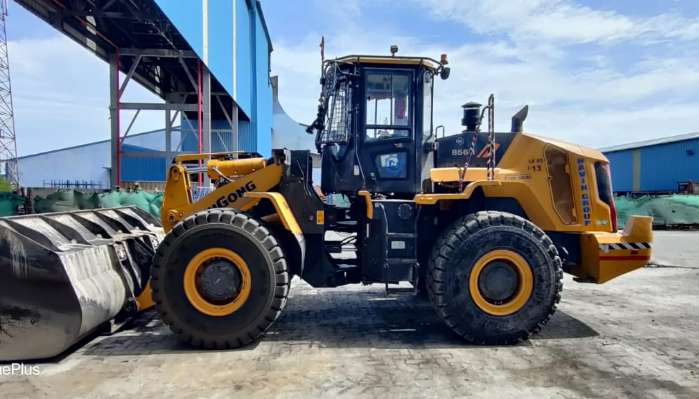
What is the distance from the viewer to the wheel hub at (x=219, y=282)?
16.6 feet

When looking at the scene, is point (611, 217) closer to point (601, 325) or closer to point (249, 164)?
point (601, 325)

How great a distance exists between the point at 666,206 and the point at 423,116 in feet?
65.3

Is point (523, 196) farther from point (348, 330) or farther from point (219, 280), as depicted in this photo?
point (219, 280)

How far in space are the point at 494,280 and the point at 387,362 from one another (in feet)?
4.98

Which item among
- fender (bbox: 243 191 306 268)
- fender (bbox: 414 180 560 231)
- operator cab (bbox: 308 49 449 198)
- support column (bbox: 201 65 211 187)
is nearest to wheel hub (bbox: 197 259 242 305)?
fender (bbox: 243 191 306 268)

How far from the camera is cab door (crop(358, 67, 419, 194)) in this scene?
587cm

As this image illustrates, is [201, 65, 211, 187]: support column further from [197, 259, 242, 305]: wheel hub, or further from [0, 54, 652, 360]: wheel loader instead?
[197, 259, 242, 305]: wheel hub

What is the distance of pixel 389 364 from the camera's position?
15.2 ft

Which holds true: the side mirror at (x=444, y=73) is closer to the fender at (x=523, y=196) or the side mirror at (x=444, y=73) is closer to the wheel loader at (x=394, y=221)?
the wheel loader at (x=394, y=221)

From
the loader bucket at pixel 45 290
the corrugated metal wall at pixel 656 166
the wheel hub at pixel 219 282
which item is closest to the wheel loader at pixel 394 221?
the wheel hub at pixel 219 282

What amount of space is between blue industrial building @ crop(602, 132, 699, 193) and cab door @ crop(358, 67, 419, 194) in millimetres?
31595

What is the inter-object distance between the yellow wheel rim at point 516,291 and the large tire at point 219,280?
2050mm

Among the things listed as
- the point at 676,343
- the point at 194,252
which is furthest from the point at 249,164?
the point at 676,343

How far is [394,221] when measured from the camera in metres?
5.70
